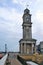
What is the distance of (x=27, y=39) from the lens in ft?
249

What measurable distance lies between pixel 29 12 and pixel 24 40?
1143cm

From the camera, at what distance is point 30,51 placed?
75875 millimetres

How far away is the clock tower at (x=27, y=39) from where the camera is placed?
75562mm

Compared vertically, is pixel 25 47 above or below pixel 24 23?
below

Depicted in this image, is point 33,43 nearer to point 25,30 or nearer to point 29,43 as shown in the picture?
point 29,43

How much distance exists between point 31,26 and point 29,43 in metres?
6.74

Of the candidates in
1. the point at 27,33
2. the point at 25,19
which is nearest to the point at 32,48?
the point at 27,33

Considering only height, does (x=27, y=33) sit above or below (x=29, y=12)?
below

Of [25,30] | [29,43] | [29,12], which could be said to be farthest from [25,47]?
[29,12]

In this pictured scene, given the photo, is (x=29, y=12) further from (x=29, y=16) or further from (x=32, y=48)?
(x=32, y=48)

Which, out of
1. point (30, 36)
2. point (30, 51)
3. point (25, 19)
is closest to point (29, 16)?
point (25, 19)

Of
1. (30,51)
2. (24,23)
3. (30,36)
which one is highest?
(24,23)

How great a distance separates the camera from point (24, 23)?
78062mm

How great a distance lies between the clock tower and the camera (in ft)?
248
